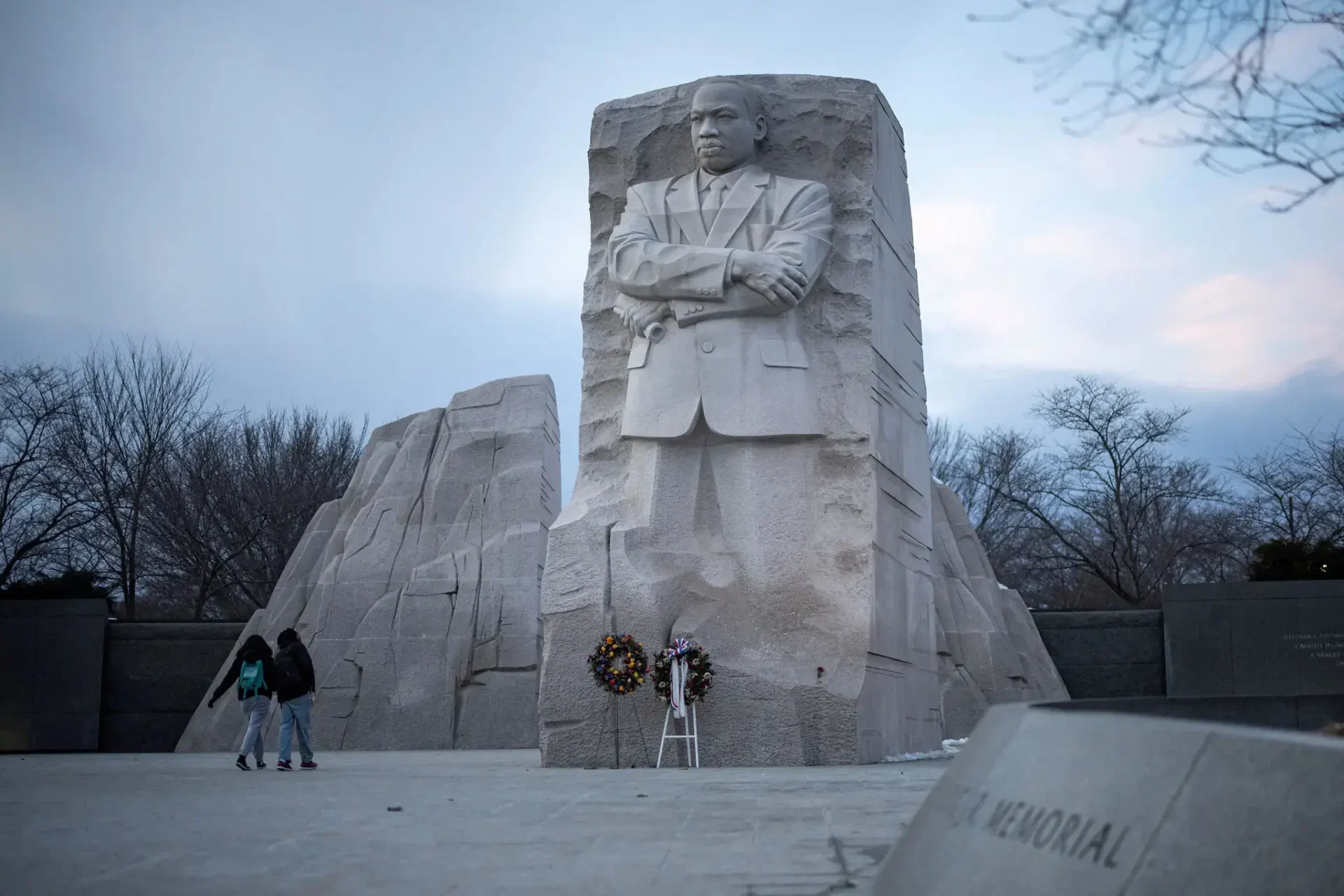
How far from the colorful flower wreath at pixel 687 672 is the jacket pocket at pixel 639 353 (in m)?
2.01

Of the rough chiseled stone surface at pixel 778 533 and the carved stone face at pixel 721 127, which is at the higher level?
the carved stone face at pixel 721 127

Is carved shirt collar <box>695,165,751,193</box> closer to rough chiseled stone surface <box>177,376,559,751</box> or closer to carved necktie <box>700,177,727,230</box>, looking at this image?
carved necktie <box>700,177,727,230</box>

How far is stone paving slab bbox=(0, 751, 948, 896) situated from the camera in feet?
11.2

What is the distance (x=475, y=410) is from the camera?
17.4 m

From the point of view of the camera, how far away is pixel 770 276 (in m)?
9.10

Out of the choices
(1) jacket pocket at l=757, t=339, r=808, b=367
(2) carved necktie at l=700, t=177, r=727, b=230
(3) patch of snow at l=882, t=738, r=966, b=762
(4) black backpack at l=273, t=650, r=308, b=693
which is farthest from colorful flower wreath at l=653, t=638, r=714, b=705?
(4) black backpack at l=273, t=650, r=308, b=693

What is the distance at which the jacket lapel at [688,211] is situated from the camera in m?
9.66

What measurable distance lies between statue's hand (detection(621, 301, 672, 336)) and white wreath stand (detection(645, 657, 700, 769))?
2.38m

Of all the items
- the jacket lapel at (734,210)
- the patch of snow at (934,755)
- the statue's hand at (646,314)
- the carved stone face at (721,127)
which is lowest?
the patch of snow at (934,755)

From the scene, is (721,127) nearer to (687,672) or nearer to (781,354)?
(781,354)

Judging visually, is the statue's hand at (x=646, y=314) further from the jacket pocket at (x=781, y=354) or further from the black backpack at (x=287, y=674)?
the black backpack at (x=287, y=674)

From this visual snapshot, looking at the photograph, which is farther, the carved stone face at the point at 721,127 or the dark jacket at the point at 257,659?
the dark jacket at the point at 257,659

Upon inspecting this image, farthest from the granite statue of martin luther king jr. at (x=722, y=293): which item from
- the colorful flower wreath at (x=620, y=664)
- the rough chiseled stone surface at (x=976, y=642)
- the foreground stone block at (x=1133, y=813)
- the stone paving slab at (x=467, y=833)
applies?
the foreground stone block at (x=1133, y=813)

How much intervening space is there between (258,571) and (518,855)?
76.7ft
